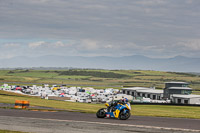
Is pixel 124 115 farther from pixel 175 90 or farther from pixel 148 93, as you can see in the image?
pixel 148 93

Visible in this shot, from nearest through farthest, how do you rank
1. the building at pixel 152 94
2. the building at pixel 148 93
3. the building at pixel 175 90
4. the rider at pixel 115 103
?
the rider at pixel 115 103, the building at pixel 175 90, the building at pixel 152 94, the building at pixel 148 93

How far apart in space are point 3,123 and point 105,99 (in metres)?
74.9

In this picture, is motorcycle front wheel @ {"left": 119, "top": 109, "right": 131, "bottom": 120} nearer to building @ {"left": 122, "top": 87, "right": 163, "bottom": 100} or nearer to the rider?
the rider

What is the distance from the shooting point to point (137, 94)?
386 feet

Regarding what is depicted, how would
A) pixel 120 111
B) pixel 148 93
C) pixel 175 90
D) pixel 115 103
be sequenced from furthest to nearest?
pixel 148 93 → pixel 175 90 → pixel 115 103 → pixel 120 111

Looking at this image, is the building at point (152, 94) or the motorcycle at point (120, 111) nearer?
the motorcycle at point (120, 111)

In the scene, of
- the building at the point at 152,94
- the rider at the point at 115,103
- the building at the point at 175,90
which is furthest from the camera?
the building at the point at 152,94

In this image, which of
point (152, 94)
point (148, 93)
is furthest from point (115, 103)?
point (148, 93)

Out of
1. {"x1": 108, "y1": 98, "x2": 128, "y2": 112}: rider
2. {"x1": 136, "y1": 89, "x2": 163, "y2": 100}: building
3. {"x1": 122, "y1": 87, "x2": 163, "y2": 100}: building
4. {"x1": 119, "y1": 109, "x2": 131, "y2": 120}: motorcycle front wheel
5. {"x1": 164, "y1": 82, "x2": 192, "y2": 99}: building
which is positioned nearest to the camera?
{"x1": 119, "y1": 109, "x2": 131, "y2": 120}: motorcycle front wheel

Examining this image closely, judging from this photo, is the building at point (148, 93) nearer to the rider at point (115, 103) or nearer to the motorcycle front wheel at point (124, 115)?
the rider at point (115, 103)

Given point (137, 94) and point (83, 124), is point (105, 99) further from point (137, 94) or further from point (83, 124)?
point (83, 124)

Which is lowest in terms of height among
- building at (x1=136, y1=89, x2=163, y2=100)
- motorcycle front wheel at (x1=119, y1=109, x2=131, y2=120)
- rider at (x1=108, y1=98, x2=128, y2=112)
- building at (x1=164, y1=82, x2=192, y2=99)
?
motorcycle front wheel at (x1=119, y1=109, x2=131, y2=120)

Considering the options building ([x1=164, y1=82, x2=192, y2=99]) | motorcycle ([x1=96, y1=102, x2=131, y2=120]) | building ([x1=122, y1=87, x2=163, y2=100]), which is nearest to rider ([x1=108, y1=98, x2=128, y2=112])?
motorcycle ([x1=96, y1=102, x2=131, y2=120])

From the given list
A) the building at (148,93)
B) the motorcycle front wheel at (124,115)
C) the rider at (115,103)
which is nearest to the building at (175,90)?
the building at (148,93)
